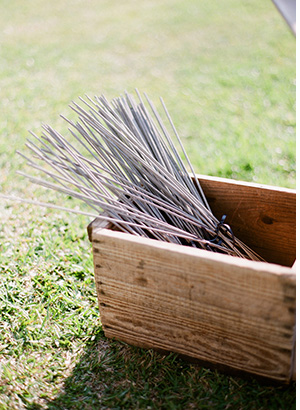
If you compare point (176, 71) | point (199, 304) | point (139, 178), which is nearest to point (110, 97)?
point (176, 71)

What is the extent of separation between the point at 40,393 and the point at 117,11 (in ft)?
21.0

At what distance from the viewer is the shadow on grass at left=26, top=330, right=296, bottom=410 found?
Answer: 146cm

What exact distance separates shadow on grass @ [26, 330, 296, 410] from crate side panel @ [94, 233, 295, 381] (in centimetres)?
6

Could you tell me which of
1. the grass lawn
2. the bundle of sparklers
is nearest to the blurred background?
the grass lawn

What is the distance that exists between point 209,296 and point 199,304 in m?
0.05

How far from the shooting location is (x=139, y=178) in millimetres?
1660

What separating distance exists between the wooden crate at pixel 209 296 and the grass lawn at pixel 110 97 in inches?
3.6

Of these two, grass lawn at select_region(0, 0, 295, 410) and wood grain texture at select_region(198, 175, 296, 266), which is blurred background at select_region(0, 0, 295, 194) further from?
wood grain texture at select_region(198, 175, 296, 266)

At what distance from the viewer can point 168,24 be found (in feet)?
20.8

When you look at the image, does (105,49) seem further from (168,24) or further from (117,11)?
(117,11)

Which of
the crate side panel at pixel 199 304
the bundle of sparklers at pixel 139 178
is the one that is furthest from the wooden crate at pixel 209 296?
the bundle of sparklers at pixel 139 178

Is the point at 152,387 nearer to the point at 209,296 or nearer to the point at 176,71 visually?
the point at 209,296

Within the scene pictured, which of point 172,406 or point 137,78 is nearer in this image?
point 172,406
